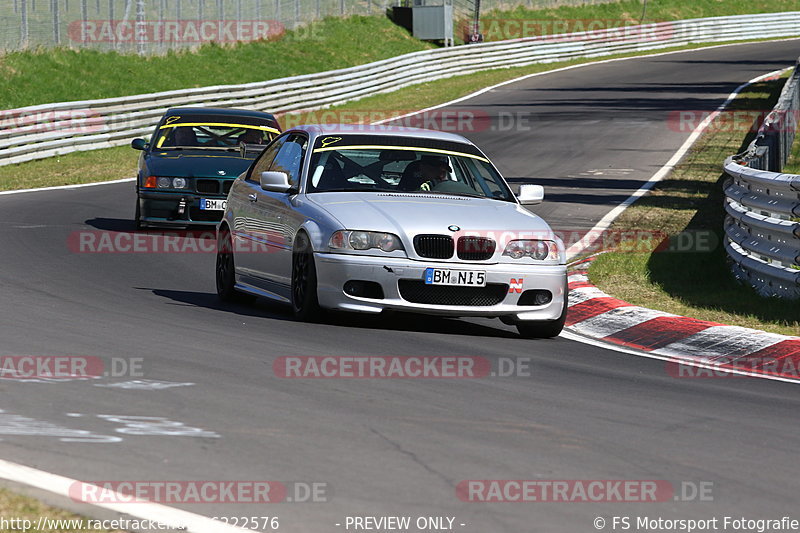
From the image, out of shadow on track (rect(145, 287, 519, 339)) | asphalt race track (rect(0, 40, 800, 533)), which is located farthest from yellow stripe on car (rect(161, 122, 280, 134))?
shadow on track (rect(145, 287, 519, 339))

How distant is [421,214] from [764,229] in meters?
3.46

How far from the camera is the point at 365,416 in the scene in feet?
21.5

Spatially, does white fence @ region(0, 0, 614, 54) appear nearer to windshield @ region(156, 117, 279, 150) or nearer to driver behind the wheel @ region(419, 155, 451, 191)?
windshield @ region(156, 117, 279, 150)

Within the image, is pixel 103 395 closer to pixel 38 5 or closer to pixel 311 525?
pixel 311 525

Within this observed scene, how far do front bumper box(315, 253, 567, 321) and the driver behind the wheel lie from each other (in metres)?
1.27

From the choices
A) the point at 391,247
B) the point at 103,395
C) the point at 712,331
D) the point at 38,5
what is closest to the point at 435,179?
the point at 391,247

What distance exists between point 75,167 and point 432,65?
62.7ft

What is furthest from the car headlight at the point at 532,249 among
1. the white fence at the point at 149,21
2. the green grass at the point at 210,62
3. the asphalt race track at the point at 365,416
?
the white fence at the point at 149,21

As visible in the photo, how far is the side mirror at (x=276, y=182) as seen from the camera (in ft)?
34.1

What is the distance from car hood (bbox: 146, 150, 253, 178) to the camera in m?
16.2

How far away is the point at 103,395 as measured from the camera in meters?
6.78

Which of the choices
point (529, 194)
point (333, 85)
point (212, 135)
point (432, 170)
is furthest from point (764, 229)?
point (333, 85)

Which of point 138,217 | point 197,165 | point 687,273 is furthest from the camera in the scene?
point 138,217

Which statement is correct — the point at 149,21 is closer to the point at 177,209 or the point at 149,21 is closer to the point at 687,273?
the point at 177,209
